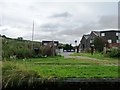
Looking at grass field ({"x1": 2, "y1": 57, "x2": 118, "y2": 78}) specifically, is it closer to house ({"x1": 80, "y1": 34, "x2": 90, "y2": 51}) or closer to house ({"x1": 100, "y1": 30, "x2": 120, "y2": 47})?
house ({"x1": 100, "y1": 30, "x2": 120, "y2": 47})

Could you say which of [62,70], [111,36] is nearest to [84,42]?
[111,36]

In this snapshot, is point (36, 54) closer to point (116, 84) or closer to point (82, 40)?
point (116, 84)

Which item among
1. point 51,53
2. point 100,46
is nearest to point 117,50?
point 51,53

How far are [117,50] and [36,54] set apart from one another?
28.1 feet

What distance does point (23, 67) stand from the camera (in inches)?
408

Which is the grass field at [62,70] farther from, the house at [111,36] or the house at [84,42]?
the house at [84,42]

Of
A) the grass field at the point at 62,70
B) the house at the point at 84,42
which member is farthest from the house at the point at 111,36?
the grass field at the point at 62,70

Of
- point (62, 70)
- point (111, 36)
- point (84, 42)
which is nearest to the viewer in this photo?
point (62, 70)

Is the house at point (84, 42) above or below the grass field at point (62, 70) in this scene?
above

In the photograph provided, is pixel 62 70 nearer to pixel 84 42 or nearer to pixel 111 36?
pixel 111 36

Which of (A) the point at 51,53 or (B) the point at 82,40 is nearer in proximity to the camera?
(A) the point at 51,53

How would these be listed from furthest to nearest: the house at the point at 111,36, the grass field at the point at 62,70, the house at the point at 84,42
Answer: the house at the point at 84,42 < the house at the point at 111,36 < the grass field at the point at 62,70

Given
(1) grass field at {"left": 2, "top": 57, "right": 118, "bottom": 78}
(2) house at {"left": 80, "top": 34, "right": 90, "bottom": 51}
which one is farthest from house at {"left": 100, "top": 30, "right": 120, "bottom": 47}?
(1) grass field at {"left": 2, "top": 57, "right": 118, "bottom": 78}

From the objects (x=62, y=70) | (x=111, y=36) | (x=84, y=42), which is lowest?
(x=62, y=70)
